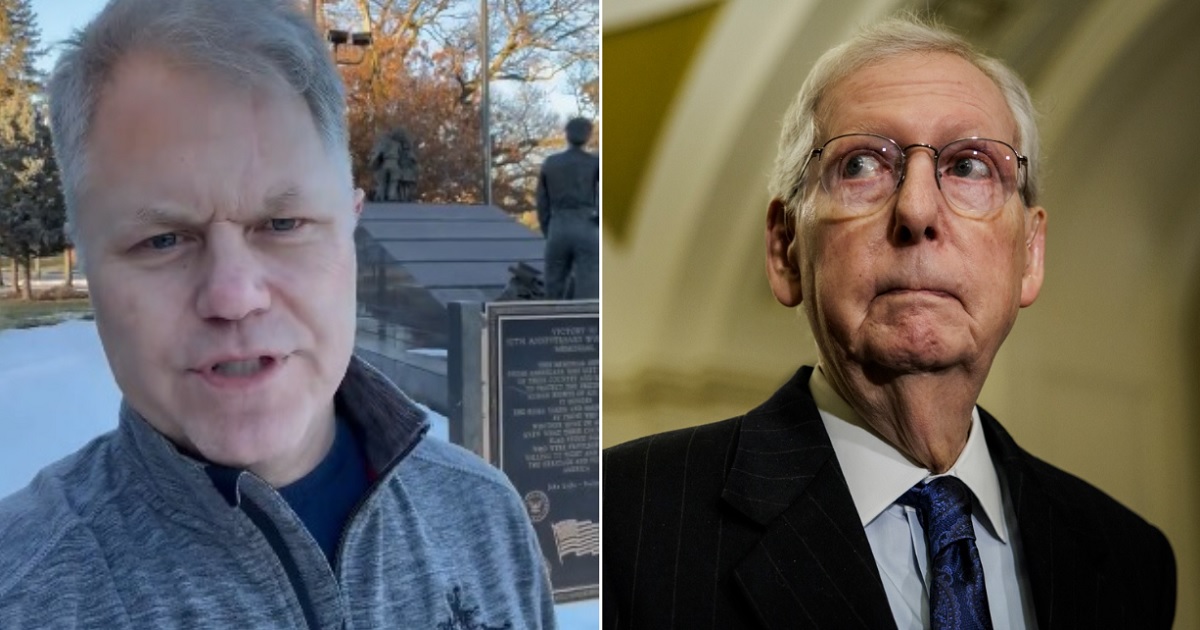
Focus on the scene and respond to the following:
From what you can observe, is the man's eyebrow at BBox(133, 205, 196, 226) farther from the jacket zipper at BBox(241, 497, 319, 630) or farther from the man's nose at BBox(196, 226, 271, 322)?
the jacket zipper at BBox(241, 497, 319, 630)

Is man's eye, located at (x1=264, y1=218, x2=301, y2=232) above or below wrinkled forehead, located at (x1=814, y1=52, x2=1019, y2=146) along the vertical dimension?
below

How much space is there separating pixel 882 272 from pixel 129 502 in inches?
56.6

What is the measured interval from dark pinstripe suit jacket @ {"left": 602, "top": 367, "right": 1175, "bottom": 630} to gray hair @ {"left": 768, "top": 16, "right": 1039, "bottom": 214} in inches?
16.7

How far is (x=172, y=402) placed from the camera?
2178 mm

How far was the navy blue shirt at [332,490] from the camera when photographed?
7.41 feet

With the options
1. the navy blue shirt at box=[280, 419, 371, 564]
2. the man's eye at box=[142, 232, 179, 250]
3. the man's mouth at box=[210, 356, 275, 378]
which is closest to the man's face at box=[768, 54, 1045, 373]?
the navy blue shirt at box=[280, 419, 371, 564]

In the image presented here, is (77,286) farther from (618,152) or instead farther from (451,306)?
(618,152)

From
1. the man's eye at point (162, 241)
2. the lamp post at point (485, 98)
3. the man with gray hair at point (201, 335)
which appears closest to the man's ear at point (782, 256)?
the lamp post at point (485, 98)

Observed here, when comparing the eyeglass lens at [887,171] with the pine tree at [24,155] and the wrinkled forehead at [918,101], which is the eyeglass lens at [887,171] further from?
the pine tree at [24,155]

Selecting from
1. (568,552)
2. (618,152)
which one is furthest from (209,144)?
(568,552)

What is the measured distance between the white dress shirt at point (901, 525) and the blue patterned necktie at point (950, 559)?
2cm

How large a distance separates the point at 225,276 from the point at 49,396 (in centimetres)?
38

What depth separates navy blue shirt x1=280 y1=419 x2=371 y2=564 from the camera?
2260 millimetres

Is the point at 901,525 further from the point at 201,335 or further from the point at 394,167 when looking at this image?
the point at 201,335
